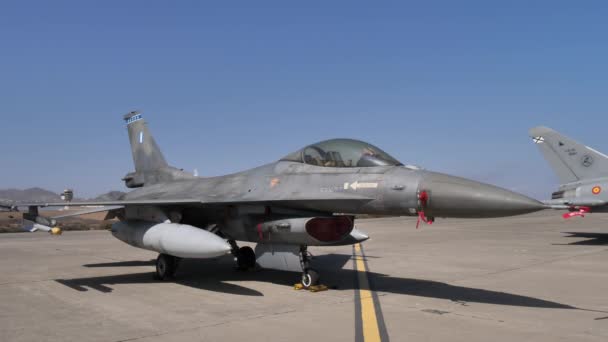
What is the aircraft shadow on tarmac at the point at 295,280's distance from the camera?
7105mm

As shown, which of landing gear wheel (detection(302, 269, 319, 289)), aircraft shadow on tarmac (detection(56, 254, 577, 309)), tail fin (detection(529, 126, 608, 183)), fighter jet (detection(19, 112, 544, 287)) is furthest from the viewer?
tail fin (detection(529, 126, 608, 183))

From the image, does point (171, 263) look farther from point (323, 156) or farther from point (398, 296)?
point (398, 296)

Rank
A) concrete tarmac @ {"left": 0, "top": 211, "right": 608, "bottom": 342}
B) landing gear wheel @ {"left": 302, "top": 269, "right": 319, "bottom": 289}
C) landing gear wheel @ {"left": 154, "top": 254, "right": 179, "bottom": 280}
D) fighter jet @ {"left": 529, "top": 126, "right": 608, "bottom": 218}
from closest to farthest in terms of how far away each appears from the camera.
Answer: concrete tarmac @ {"left": 0, "top": 211, "right": 608, "bottom": 342} → landing gear wheel @ {"left": 302, "top": 269, "right": 319, "bottom": 289} → landing gear wheel @ {"left": 154, "top": 254, "right": 179, "bottom": 280} → fighter jet @ {"left": 529, "top": 126, "right": 608, "bottom": 218}

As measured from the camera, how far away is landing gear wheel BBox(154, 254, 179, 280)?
9.40 metres

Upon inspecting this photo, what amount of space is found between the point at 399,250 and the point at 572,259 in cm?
470

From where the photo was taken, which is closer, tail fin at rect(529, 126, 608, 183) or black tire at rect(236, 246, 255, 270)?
black tire at rect(236, 246, 255, 270)

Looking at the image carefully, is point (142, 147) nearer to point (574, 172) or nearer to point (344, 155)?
point (344, 155)

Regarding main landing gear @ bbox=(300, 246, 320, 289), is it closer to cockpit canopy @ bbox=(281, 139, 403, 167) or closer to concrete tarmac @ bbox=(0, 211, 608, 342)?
concrete tarmac @ bbox=(0, 211, 608, 342)

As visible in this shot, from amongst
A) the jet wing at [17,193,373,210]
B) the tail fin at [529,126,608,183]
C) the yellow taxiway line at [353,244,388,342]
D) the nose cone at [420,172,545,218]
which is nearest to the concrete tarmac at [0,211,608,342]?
the yellow taxiway line at [353,244,388,342]

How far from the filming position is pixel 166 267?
30.8 ft

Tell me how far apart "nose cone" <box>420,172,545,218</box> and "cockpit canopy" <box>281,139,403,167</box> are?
1.05 m

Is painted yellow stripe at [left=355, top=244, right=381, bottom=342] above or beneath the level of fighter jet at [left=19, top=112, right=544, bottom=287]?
beneath

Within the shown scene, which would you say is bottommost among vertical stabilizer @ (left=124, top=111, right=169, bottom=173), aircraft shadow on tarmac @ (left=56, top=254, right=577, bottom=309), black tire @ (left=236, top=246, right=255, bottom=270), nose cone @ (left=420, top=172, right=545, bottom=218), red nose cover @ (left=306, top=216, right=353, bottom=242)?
aircraft shadow on tarmac @ (left=56, top=254, right=577, bottom=309)

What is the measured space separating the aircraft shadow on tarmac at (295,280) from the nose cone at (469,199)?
1.41 meters
